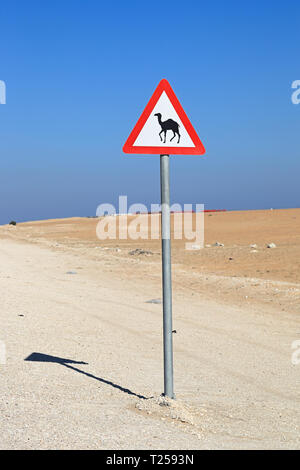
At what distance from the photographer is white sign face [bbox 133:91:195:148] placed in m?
4.72

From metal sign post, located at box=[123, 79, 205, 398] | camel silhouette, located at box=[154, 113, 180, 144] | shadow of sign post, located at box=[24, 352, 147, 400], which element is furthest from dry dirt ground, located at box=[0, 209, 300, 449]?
camel silhouette, located at box=[154, 113, 180, 144]

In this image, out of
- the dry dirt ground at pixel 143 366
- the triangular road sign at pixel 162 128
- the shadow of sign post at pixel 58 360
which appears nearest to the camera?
the dry dirt ground at pixel 143 366

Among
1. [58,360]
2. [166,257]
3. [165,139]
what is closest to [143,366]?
[58,360]

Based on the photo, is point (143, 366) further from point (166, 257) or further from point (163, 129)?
point (163, 129)

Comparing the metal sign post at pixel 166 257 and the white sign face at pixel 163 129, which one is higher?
the white sign face at pixel 163 129

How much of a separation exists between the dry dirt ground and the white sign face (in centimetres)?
221

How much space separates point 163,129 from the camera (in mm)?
4730

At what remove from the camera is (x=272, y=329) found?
931cm

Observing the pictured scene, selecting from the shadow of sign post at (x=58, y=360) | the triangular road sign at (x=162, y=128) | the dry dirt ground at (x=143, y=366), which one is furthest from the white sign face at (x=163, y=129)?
the shadow of sign post at (x=58, y=360)

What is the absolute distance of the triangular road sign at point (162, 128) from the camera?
186 inches

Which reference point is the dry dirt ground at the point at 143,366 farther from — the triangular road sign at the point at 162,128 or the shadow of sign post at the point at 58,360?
the triangular road sign at the point at 162,128

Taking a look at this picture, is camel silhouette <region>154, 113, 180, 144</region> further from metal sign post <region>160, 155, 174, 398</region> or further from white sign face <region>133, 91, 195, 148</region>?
metal sign post <region>160, 155, 174, 398</region>
